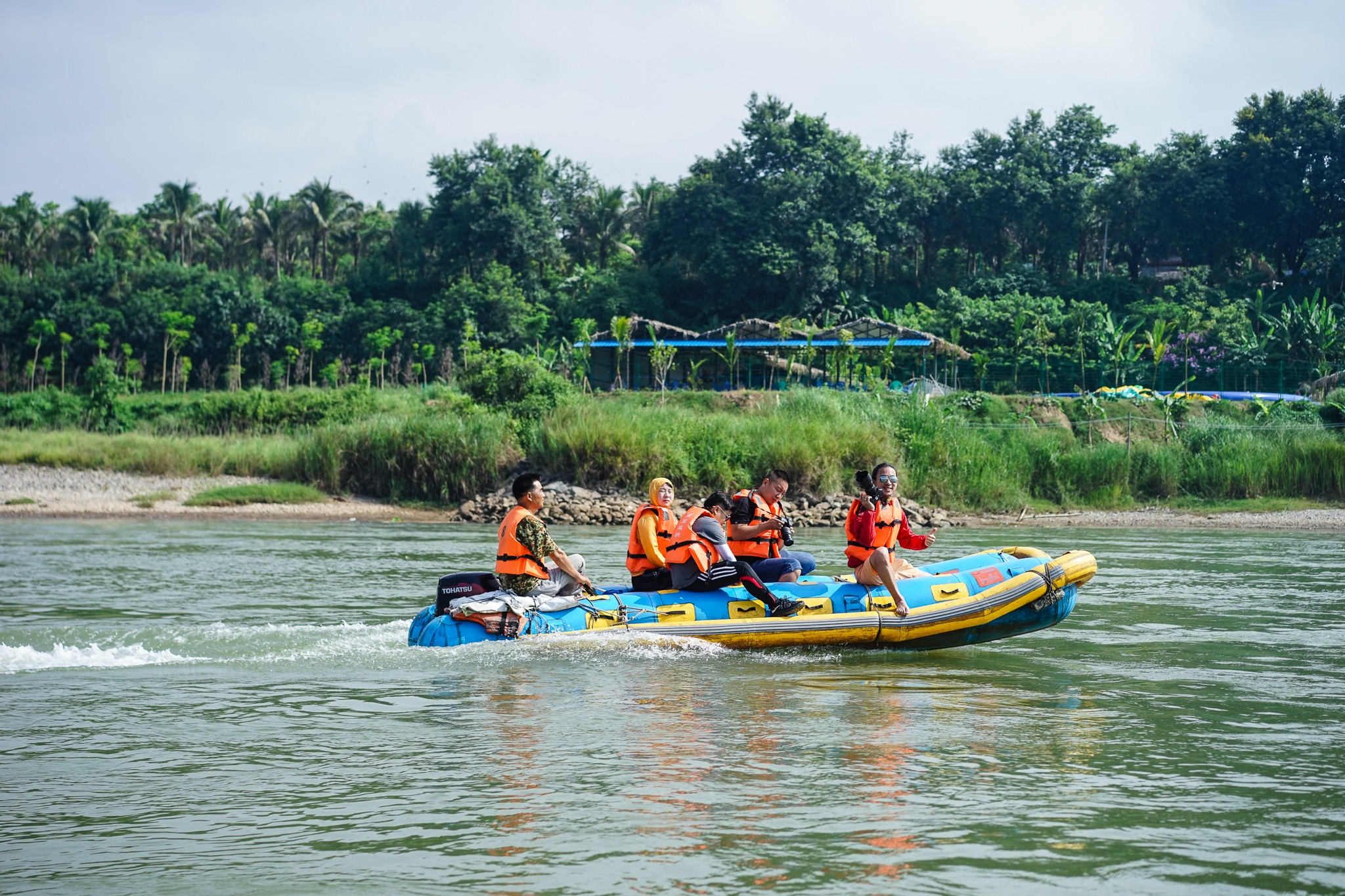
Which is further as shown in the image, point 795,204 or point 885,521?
point 795,204

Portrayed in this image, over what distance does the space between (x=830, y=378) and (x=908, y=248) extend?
18.3 meters

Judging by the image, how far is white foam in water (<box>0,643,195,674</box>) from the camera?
9258mm

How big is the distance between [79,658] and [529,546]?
353cm

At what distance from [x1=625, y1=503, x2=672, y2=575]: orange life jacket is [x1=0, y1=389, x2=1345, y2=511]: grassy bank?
14782 millimetres

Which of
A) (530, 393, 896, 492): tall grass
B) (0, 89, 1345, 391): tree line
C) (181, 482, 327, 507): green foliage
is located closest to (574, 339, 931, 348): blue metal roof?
(0, 89, 1345, 391): tree line

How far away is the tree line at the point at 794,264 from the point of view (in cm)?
4422

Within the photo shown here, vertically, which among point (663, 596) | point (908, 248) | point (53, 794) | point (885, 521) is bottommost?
point (53, 794)

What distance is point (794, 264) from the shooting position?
45.2 meters

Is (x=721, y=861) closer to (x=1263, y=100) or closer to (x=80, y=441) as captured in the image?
(x=80, y=441)

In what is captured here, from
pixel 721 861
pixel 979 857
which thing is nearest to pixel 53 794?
pixel 721 861

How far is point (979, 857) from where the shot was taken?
17.2 ft

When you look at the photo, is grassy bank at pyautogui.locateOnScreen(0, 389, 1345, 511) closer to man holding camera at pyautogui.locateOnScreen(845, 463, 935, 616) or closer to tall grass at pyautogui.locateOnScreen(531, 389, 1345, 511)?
tall grass at pyautogui.locateOnScreen(531, 389, 1345, 511)

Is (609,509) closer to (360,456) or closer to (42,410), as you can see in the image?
(360,456)

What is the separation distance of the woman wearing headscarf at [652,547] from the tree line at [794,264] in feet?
101
